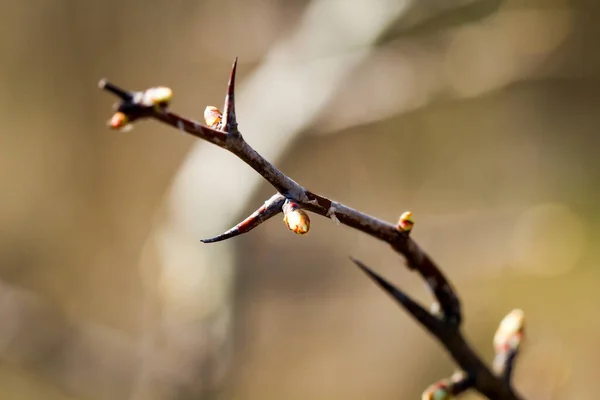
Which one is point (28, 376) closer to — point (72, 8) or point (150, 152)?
point (150, 152)

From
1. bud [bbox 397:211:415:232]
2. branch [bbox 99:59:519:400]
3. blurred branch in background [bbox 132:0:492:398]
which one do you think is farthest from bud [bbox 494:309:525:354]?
blurred branch in background [bbox 132:0:492:398]

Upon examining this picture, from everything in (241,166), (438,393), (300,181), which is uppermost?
(300,181)

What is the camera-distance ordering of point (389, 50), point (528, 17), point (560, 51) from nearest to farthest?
point (389, 50) → point (528, 17) → point (560, 51)

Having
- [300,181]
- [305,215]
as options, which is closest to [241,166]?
[300,181]

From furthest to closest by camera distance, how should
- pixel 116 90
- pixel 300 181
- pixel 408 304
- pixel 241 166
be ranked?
pixel 300 181, pixel 241 166, pixel 408 304, pixel 116 90

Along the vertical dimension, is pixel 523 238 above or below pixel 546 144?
below

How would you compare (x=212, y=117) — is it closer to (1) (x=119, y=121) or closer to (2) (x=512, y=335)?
(1) (x=119, y=121)

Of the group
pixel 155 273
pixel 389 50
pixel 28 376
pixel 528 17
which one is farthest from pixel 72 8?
pixel 528 17
